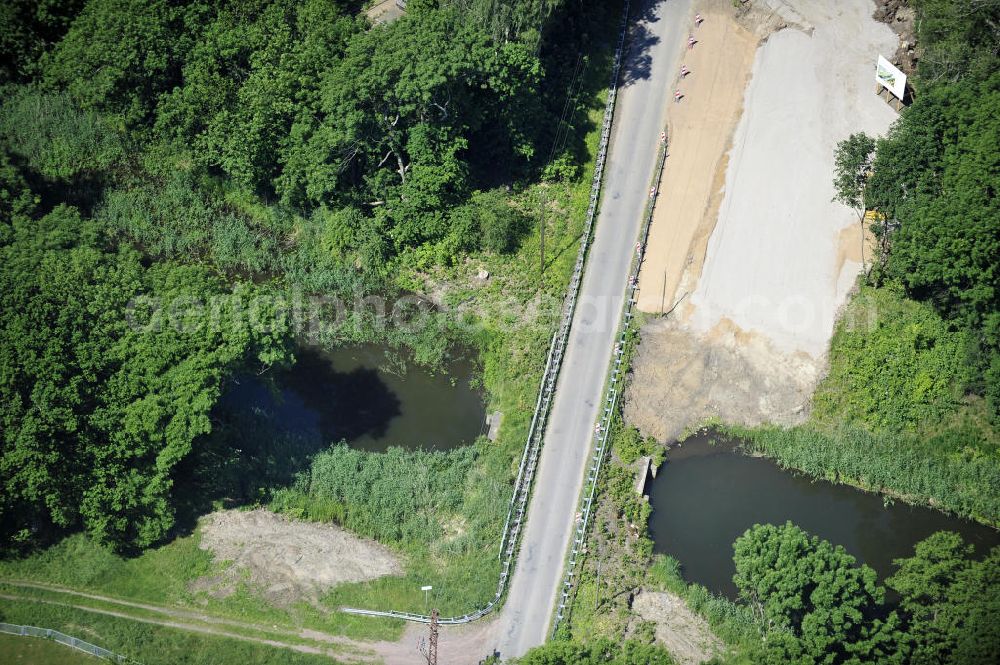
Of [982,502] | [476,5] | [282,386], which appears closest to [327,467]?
[282,386]

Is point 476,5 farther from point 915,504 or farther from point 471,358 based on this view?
point 915,504

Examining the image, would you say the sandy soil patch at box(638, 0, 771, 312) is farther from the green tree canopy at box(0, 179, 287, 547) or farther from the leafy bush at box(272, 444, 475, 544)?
the green tree canopy at box(0, 179, 287, 547)

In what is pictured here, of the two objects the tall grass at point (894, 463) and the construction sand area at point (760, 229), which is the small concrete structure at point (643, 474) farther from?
the tall grass at point (894, 463)

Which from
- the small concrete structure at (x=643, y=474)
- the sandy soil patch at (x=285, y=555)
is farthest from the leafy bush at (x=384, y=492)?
the small concrete structure at (x=643, y=474)

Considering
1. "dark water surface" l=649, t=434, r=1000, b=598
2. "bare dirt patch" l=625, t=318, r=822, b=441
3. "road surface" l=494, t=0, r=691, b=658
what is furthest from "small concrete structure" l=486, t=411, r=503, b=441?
"dark water surface" l=649, t=434, r=1000, b=598

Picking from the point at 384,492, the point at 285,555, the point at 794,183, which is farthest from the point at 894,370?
the point at 285,555

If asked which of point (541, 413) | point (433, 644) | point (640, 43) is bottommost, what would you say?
point (433, 644)

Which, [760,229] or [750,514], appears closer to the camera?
[750,514]

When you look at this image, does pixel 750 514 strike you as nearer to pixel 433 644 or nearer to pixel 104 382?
pixel 433 644
